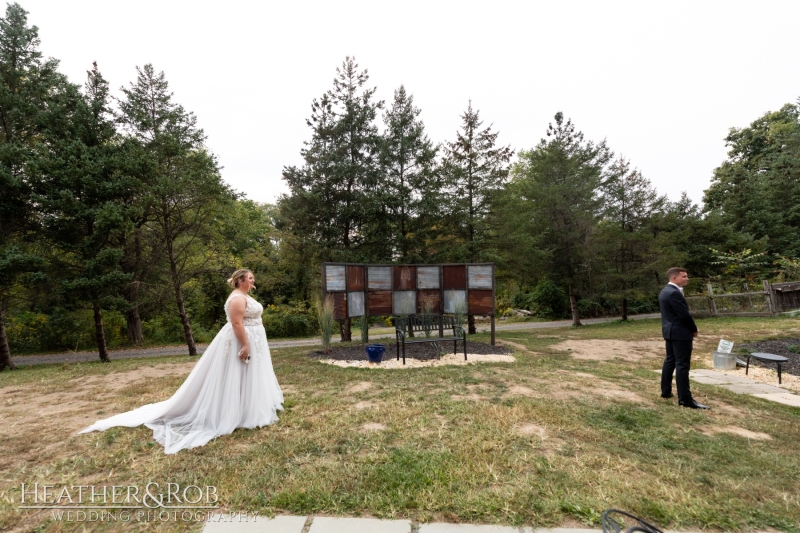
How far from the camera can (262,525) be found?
2.17 m

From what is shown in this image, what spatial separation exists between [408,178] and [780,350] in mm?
11929

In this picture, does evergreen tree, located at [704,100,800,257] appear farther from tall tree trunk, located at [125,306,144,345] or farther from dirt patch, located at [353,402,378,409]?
tall tree trunk, located at [125,306,144,345]

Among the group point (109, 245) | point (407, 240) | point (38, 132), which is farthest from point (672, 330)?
point (38, 132)

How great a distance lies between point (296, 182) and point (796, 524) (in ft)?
45.9

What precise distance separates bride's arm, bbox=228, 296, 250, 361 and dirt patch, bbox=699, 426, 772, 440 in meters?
5.30

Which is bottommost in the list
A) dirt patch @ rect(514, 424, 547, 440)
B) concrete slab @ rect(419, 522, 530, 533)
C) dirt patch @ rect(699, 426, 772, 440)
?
dirt patch @ rect(699, 426, 772, 440)

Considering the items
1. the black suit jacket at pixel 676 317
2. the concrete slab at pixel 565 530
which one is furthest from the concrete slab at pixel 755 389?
the concrete slab at pixel 565 530

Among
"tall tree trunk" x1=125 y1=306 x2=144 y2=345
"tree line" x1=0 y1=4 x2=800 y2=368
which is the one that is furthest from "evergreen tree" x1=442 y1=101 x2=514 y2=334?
"tall tree trunk" x1=125 y1=306 x2=144 y2=345

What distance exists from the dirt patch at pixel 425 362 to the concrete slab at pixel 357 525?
546cm

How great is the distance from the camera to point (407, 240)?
533 inches

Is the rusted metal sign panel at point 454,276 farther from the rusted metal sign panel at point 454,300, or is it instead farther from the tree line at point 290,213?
the tree line at point 290,213

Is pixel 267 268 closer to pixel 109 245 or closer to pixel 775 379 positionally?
pixel 109 245

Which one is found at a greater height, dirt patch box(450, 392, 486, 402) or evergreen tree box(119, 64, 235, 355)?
evergreen tree box(119, 64, 235, 355)

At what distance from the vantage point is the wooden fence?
14.3 m
